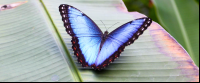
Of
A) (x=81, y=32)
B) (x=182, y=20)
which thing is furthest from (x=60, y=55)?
(x=182, y=20)

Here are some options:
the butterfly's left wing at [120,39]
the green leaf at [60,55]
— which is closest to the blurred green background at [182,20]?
the green leaf at [60,55]

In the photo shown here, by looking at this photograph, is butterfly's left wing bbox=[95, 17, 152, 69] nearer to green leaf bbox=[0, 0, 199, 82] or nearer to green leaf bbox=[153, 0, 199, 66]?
green leaf bbox=[0, 0, 199, 82]

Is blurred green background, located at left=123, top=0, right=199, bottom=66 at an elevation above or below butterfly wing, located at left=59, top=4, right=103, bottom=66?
below

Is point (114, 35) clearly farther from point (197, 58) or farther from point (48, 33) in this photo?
point (197, 58)

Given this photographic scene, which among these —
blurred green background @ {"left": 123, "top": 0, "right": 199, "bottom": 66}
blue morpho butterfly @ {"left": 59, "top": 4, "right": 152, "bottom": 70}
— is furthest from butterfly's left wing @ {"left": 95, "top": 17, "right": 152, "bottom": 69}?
blurred green background @ {"left": 123, "top": 0, "right": 199, "bottom": 66}

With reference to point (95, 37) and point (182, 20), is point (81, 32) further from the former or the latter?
point (182, 20)

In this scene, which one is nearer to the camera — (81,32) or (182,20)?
(81,32)

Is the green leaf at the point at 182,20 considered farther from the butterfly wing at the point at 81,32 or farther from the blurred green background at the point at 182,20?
the butterfly wing at the point at 81,32
